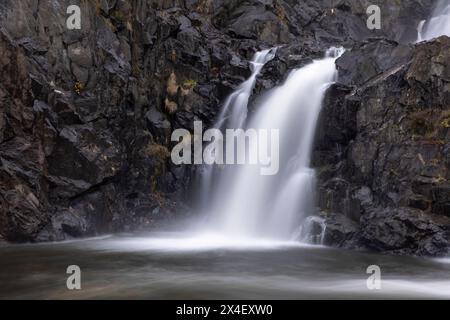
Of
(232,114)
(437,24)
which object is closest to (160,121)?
(232,114)

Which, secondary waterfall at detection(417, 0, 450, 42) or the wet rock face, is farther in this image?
secondary waterfall at detection(417, 0, 450, 42)

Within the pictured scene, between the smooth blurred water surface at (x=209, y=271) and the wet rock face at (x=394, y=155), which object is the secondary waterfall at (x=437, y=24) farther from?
the smooth blurred water surface at (x=209, y=271)

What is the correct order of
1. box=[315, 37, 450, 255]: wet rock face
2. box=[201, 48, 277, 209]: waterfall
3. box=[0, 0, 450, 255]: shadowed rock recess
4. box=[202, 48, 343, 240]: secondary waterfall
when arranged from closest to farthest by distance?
box=[315, 37, 450, 255]: wet rock face, box=[0, 0, 450, 255]: shadowed rock recess, box=[202, 48, 343, 240]: secondary waterfall, box=[201, 48, 277, 209]: waterfall

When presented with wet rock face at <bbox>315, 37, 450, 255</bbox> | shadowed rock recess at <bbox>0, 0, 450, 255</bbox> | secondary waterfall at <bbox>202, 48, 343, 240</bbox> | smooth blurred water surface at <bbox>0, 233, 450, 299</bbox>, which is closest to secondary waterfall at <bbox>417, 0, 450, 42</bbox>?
shadowed rock recess at <bbox>0, 0, 450, 255</bbox>

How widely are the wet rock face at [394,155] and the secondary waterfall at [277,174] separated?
2.71 feet

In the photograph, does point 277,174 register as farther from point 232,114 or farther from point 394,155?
point 394,155

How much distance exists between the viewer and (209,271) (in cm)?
1188

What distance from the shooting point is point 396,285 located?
1043 centimetres

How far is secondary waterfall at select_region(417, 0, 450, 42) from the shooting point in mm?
28616

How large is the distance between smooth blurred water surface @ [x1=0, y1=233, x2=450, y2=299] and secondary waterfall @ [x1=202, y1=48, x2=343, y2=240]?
1.53 m

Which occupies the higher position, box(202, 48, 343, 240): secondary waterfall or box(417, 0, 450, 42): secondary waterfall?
box(417, 0, 450, 42): secondary waterfall

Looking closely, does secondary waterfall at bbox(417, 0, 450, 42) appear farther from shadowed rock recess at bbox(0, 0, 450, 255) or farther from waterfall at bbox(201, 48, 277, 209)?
waterfall at bbox(201, 48, 277, 209)
